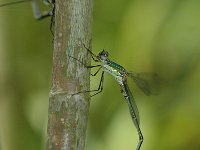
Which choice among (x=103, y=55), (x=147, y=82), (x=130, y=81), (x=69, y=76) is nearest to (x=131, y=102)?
(x=147, y=82)

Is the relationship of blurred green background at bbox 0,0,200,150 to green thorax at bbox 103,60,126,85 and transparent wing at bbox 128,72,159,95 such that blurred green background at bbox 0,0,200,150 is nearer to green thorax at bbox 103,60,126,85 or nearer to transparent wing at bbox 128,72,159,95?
transparent wing at bbox 128,72,159,95

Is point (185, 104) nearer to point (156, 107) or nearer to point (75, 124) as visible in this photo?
point (156, 107)

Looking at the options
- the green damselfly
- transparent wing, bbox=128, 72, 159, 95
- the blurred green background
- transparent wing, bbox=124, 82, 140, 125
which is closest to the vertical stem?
the green damselfly

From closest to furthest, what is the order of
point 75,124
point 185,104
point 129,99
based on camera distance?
point 75,124 → point 129,99 → point 185,104

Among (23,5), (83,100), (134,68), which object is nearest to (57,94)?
(83,100)

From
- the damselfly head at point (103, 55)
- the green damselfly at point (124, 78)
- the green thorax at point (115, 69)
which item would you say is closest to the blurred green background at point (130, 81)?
the green damselfly at point (124, 78)

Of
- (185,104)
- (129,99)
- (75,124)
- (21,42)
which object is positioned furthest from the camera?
(21,42)

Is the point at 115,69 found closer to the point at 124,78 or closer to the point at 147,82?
the point at 124,78
